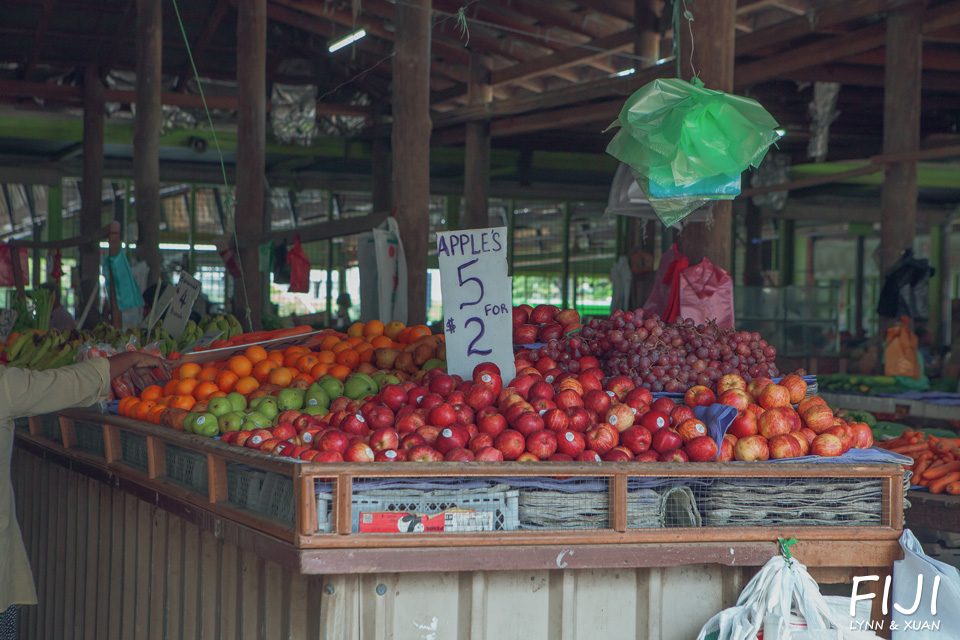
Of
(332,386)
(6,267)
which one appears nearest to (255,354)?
(332,386)

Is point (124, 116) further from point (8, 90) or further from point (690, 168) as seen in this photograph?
point (690, 168)

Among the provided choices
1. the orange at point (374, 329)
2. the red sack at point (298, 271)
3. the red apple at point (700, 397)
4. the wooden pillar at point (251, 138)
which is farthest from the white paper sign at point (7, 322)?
the red apple at point (700, 397)

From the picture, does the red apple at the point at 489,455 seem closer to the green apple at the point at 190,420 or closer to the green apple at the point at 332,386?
the green apple at the point at 332,386

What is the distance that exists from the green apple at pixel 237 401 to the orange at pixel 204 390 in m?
0.15

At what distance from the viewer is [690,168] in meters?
3.20

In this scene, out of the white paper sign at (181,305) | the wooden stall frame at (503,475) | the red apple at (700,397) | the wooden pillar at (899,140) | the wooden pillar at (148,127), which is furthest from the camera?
the wooden pillar at (148,127)

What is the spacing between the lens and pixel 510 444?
8.57 feet

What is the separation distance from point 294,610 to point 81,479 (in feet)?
6.08

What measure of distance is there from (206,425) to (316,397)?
43 centimetres

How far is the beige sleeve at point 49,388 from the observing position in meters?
2.95

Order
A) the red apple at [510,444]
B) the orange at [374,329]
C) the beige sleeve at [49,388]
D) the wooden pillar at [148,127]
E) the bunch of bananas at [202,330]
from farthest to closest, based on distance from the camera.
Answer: the wooden pillar at [148,127] < the bunch of bananas at [202,330] < the orange at [374,329] < the beige sleeve at [49,388] < the red apple at [510,444]

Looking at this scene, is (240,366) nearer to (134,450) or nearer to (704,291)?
(134,450)

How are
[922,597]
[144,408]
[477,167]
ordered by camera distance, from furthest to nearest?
[477,167]
[144,408]
[922,597]

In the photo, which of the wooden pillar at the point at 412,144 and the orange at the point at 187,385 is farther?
the wooden pillar at the point at 412,144
